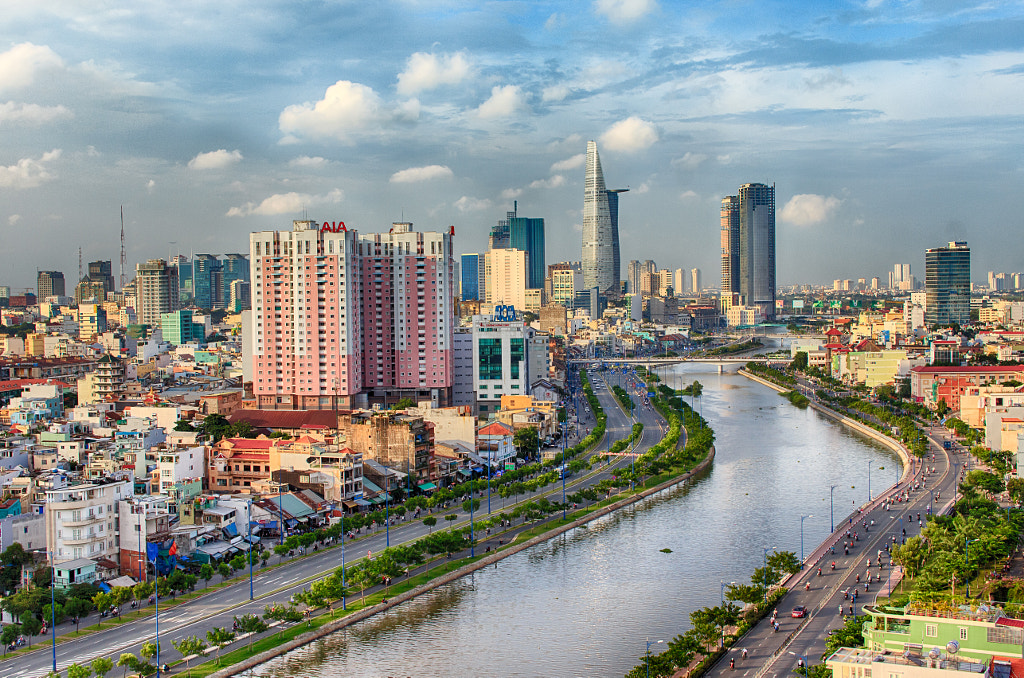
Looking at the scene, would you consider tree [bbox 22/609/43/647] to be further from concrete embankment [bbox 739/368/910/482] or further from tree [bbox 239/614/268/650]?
concrete embankment [bbox 739/368/910/482]

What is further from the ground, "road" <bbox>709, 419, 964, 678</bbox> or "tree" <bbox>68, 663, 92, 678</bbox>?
"tree" <bbox>68, 663, 92, 678</bbox>

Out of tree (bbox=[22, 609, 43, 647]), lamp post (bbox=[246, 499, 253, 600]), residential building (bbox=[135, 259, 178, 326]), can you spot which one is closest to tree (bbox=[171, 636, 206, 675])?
tree (bbox=[22, 609, 43, 647])

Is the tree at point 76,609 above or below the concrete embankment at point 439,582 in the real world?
above

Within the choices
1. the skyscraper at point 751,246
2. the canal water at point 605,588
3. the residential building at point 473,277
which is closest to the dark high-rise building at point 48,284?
the residential building at point 473,277

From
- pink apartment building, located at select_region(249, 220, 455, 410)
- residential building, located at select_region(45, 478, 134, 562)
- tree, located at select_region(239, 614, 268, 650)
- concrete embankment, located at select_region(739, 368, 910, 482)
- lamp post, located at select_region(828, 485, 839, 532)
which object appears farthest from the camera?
pink apartment building, located at select_region(249, 220, 455, 410)

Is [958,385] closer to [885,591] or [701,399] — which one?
[701,399]

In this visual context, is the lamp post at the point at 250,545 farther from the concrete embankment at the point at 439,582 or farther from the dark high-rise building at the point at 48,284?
the dark high-rise building at the point at 48,284

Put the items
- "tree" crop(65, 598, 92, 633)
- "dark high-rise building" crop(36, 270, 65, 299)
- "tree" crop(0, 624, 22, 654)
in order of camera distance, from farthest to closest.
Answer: "dark high-rise building" crop(36, 270, 65, 299), "tree" crop(65, 598, 92, 633), "tree" crop(0, 624, 22, 654)
